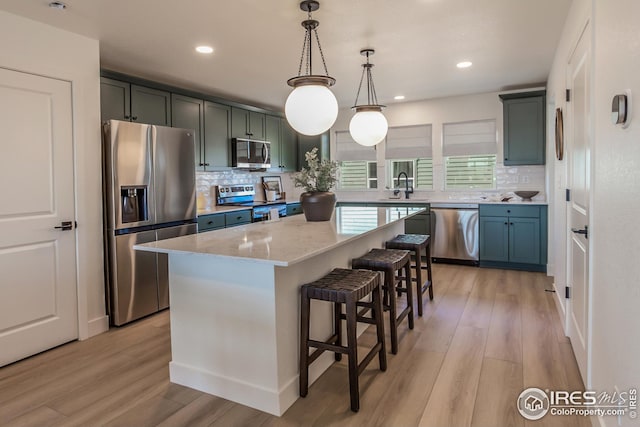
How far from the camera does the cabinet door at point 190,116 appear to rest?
174 inches

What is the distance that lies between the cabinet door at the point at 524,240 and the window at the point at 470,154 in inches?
33.7

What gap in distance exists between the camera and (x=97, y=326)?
329 centimetres

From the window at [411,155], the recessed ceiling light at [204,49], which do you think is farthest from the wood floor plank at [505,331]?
the recessed ceiling light at [204,49]

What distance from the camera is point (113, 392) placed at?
7.68ft

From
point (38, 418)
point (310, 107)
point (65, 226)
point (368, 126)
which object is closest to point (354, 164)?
point (368, 126)

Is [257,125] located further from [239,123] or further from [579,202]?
[579,202]

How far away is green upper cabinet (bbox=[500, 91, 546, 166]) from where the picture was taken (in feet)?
16.7

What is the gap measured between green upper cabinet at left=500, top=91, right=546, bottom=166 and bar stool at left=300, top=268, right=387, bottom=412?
12.5 feet

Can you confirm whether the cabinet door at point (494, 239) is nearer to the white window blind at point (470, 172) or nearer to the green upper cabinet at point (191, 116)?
the white window blind at point (470, 172)

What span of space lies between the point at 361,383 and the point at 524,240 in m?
3.64

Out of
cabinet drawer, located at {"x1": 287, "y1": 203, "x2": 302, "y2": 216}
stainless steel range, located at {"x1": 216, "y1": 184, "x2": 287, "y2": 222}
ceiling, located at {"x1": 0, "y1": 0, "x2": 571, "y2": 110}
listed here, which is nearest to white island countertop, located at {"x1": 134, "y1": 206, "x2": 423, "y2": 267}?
ceiling, located at {"x1": 0, "y1": 0, "x2": 571, "y2": 110}

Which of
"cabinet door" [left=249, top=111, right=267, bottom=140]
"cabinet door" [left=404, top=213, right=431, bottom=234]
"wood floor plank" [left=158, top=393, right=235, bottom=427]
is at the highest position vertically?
"cabinet door" [left=249, top=111, right=267, bottom=140]

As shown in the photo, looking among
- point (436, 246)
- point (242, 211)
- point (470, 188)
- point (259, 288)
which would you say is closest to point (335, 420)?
point (259, 288)

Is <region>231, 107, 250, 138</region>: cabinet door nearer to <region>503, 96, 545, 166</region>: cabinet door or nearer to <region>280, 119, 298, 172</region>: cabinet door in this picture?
<region>280, 119, 298, 172</region>: cabinet door
